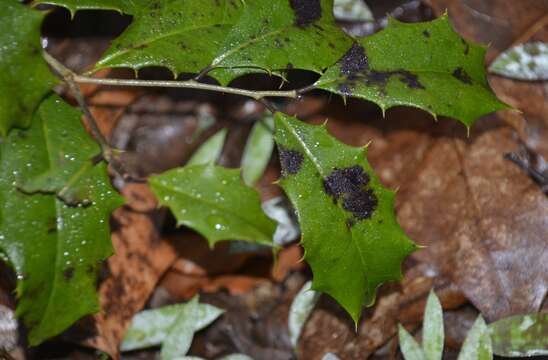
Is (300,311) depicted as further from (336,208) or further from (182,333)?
(336,208)

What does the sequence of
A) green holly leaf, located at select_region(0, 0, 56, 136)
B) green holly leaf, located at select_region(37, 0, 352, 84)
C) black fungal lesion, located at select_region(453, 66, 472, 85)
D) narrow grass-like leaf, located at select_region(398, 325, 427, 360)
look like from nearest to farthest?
green holly leaf, located at select_region(0, 0, 56, 136)
green holly leaf, located at select_region(37, 0, 352, 84)
black fungal lesion, located at select_region(453, 66, 472, 85)
narrow grass-like leaf, located at select_region(398, 325, 427, 360)

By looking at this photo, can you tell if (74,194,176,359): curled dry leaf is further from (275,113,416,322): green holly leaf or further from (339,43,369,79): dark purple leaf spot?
(339,43,369,79): dark purple leaf spot

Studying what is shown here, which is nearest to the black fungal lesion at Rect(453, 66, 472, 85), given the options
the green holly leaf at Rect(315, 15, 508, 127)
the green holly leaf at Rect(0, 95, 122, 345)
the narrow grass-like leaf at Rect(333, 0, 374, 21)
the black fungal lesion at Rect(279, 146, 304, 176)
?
the green holly leaf at Rect(315, 15, 508, 127)

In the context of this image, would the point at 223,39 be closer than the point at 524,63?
Yes

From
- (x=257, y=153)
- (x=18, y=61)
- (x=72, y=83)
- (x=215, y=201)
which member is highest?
(x=18, y=61)

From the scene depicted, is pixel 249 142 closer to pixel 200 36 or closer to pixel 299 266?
pixel 299 266

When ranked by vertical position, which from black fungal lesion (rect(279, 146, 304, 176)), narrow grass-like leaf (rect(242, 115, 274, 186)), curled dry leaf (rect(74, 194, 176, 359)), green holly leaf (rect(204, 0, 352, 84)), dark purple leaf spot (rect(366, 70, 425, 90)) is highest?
green holly leaf (rect(204, 0, 352, 84))

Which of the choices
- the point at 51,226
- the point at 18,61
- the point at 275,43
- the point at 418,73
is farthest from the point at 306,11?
the point at 51,226
